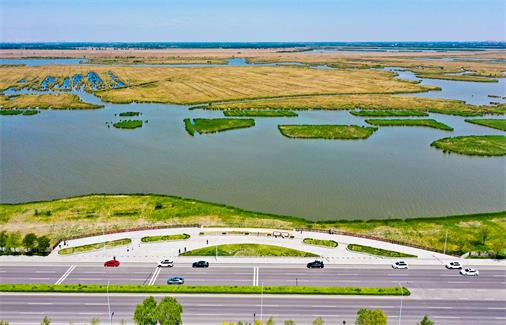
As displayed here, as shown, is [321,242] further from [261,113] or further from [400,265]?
[261,113]

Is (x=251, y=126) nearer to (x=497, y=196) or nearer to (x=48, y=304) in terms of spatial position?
(x=497, y=196)

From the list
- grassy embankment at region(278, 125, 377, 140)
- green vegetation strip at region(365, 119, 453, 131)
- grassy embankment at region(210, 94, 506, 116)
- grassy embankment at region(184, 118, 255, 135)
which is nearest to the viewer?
grassy embankment at region(278, 125, 377, 140)

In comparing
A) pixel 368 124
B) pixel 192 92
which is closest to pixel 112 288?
pixel 368 124

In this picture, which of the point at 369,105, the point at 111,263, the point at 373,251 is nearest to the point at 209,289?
the point at 111,263

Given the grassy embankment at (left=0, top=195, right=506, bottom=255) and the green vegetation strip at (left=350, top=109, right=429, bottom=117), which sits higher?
the green vegetation strip at (left=350, top=109, right=429, bottom=117)

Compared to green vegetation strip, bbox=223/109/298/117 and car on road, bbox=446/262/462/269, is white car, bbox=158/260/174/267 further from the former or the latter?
green vegetation strip, bbox=223/109/298/117

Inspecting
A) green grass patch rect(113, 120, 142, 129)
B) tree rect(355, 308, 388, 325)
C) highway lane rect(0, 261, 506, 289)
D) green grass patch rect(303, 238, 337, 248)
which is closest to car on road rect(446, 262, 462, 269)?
highway lane rect(0, 261, 506, 289)

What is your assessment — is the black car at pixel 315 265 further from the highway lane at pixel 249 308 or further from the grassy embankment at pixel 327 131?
the grassy embankment at pixel 327 131
